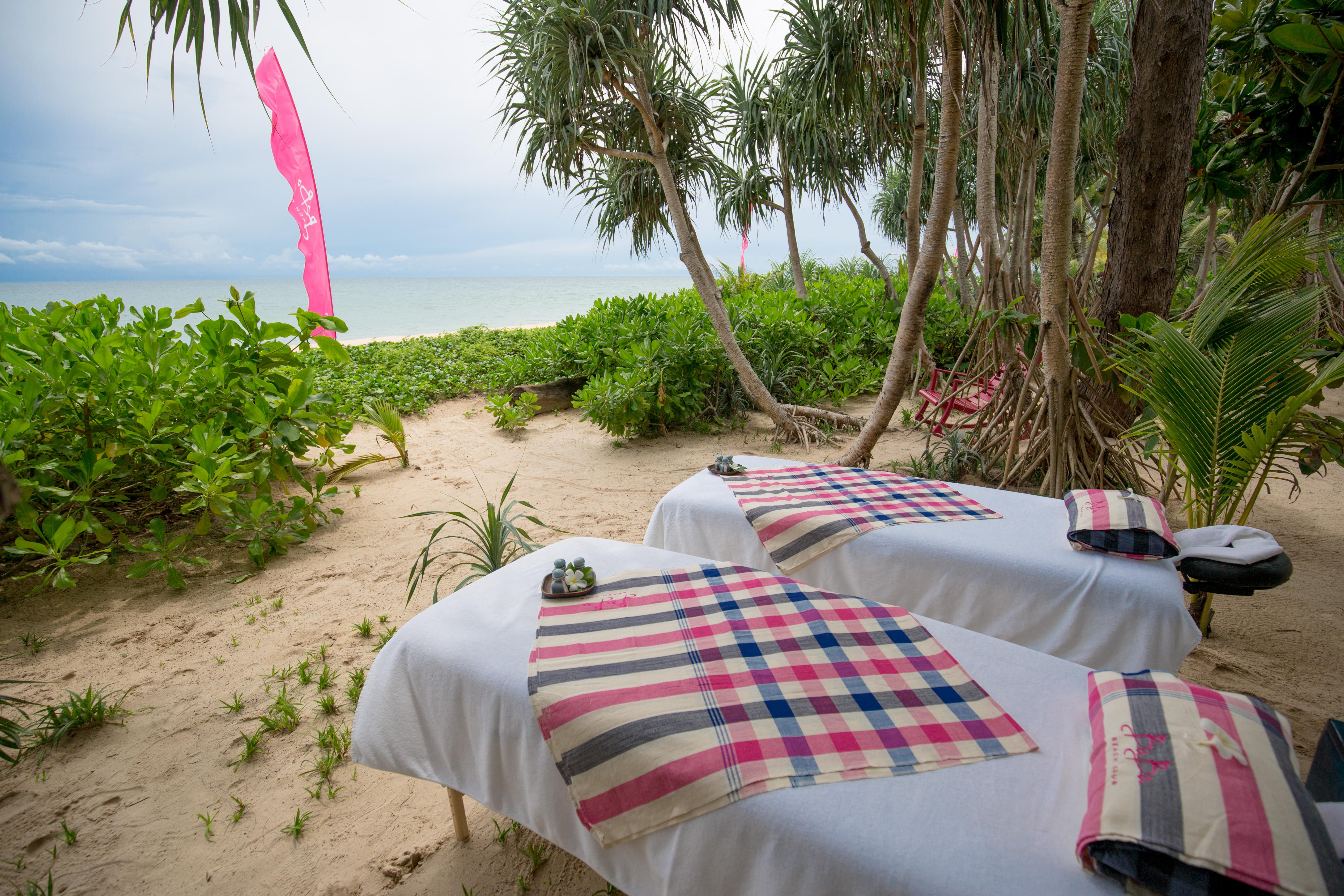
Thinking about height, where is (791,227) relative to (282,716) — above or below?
above

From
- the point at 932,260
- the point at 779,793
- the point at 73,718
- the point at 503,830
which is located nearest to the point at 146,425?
the point at 73,718

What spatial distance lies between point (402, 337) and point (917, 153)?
1336 centimetres

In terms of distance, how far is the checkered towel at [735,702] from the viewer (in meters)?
1.00

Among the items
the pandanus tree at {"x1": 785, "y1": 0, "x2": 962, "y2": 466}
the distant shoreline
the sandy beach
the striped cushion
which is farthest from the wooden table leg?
the distant shoreline

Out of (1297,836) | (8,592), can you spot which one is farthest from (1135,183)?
(8,592)

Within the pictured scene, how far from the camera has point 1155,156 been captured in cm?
285

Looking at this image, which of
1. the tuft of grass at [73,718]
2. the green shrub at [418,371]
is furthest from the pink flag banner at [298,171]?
the tuft of grass at [73,718]

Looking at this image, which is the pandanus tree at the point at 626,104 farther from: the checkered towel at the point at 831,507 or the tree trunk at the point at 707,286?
the checkered towel at the point at 831,507

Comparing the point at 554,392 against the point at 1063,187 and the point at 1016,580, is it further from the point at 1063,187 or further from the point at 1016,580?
the point at 1016,580

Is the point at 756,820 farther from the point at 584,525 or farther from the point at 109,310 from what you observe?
the point at 109,310

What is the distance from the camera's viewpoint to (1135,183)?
2.92 meters

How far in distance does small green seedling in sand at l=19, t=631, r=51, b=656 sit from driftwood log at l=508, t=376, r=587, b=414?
3.46 metres

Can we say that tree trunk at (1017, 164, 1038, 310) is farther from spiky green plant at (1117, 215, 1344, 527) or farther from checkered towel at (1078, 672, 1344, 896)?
checkered towel at (1078, 672, 1344, 896)

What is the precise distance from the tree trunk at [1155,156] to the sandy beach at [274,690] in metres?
1.26
